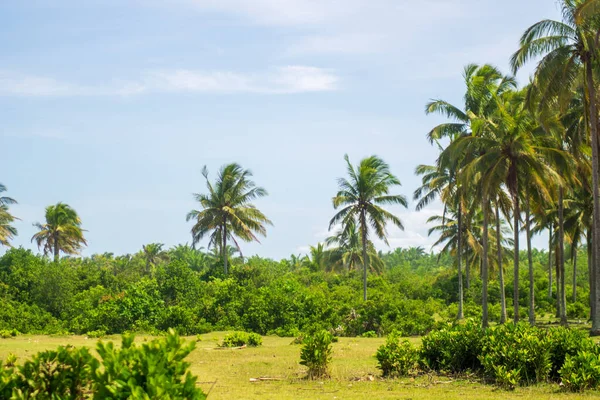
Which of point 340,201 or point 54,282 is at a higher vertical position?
point 340,201

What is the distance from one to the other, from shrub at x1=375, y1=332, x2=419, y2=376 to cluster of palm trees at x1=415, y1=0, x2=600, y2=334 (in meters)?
10.1

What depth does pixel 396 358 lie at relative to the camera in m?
13.1

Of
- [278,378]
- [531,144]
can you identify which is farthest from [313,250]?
[278,378]

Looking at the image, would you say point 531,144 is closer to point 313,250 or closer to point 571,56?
point 571,56

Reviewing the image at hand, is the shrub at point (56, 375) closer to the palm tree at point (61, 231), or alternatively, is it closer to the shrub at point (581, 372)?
the shrub at point (581, 372)

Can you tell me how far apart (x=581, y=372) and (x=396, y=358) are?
144 inches

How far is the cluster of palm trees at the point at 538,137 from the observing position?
20.9 m

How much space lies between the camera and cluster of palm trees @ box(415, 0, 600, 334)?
20.9m

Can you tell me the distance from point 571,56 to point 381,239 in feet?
58.6

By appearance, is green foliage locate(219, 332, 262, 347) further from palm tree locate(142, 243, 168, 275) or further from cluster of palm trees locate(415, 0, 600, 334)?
palm tree locate(142, 243, 168, 275)

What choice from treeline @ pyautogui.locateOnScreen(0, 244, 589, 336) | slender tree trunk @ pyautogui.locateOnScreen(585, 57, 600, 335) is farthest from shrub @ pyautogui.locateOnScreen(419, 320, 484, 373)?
treeline @ pyautogui.locateOnScreen(0, 244, 589, 336)

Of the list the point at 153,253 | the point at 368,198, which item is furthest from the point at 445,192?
the point at 153,253

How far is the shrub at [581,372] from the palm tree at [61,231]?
42389 mm

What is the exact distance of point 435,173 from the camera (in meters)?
35.4
